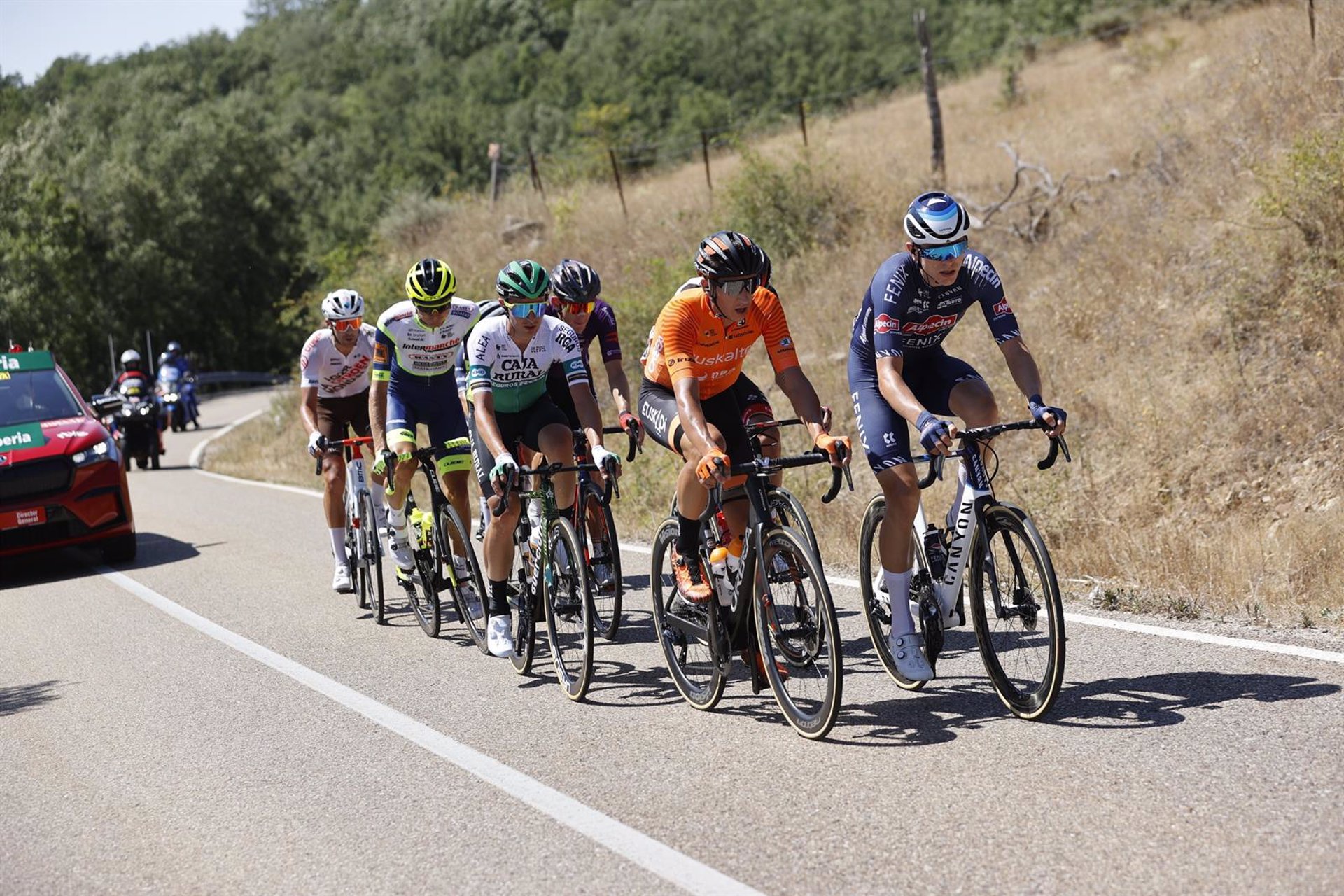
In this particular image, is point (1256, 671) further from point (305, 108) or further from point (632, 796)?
point (305, 108)

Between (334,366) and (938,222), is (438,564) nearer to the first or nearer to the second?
(334,366)

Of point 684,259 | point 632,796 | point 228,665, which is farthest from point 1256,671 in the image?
point 684,259

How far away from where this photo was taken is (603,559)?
24.7 feet

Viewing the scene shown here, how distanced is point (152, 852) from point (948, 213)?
12.9ft

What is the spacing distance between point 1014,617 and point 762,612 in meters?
1.05

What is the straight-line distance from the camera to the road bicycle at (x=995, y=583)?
17.6 feet

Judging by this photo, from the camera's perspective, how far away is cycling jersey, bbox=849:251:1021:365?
5.88m

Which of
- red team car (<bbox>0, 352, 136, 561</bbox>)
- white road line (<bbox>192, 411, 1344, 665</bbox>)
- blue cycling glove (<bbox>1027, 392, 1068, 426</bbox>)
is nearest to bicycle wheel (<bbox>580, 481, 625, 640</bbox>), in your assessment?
blue cycling glove (<bbox>1027, 392, 1068, 426</bbox>)

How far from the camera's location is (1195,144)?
16.4m

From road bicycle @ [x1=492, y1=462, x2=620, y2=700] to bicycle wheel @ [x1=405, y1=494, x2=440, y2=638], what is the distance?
49.2 inches

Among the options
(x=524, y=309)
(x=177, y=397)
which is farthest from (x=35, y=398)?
(x=177, y=397)

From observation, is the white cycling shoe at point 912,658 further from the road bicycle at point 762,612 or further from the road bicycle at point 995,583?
the road bicycle at point 762,612

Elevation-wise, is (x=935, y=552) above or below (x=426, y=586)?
above

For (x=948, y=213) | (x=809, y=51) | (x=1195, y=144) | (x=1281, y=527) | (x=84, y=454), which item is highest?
(x=809, y=51)
